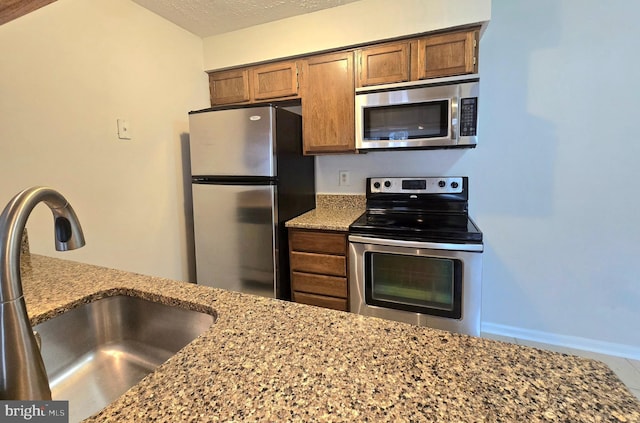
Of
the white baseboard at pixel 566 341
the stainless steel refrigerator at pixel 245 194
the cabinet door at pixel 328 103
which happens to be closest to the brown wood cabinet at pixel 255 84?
the cabinet door at pixel 328 103

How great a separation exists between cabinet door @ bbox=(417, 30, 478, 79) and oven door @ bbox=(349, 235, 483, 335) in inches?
43.1

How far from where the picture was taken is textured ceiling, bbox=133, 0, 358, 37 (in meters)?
2.01

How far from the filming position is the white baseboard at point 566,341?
2000 millimetres

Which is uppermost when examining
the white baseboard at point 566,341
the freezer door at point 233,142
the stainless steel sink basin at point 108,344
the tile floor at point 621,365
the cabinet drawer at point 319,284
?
the freezer door at point 233,142

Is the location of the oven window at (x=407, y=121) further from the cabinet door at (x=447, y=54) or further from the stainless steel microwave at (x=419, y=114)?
the cabinet door at (x=447, y=54)

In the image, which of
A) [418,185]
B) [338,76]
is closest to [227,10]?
[338,76]

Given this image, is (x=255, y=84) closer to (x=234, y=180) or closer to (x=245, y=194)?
(x=234, y=180)

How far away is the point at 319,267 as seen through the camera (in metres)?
2.07

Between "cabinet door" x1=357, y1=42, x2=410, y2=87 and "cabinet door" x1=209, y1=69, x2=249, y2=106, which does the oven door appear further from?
"cabinet door" x1=209, y1=69, x2=249, y2=106

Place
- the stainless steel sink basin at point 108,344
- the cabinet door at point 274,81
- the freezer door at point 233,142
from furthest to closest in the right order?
the cabinet door at point 274,81 < the freezer door at point 233,142 < the stainless steel sink basin at point 108,344

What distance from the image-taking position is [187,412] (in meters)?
0.46

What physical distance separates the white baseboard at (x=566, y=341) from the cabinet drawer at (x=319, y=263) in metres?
1.28

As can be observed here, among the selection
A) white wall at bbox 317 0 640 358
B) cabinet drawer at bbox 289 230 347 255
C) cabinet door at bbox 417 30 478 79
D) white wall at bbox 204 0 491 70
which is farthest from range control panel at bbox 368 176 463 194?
white wall at bbox 204 0 491 70

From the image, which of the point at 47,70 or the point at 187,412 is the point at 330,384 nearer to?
the point at 187,412
